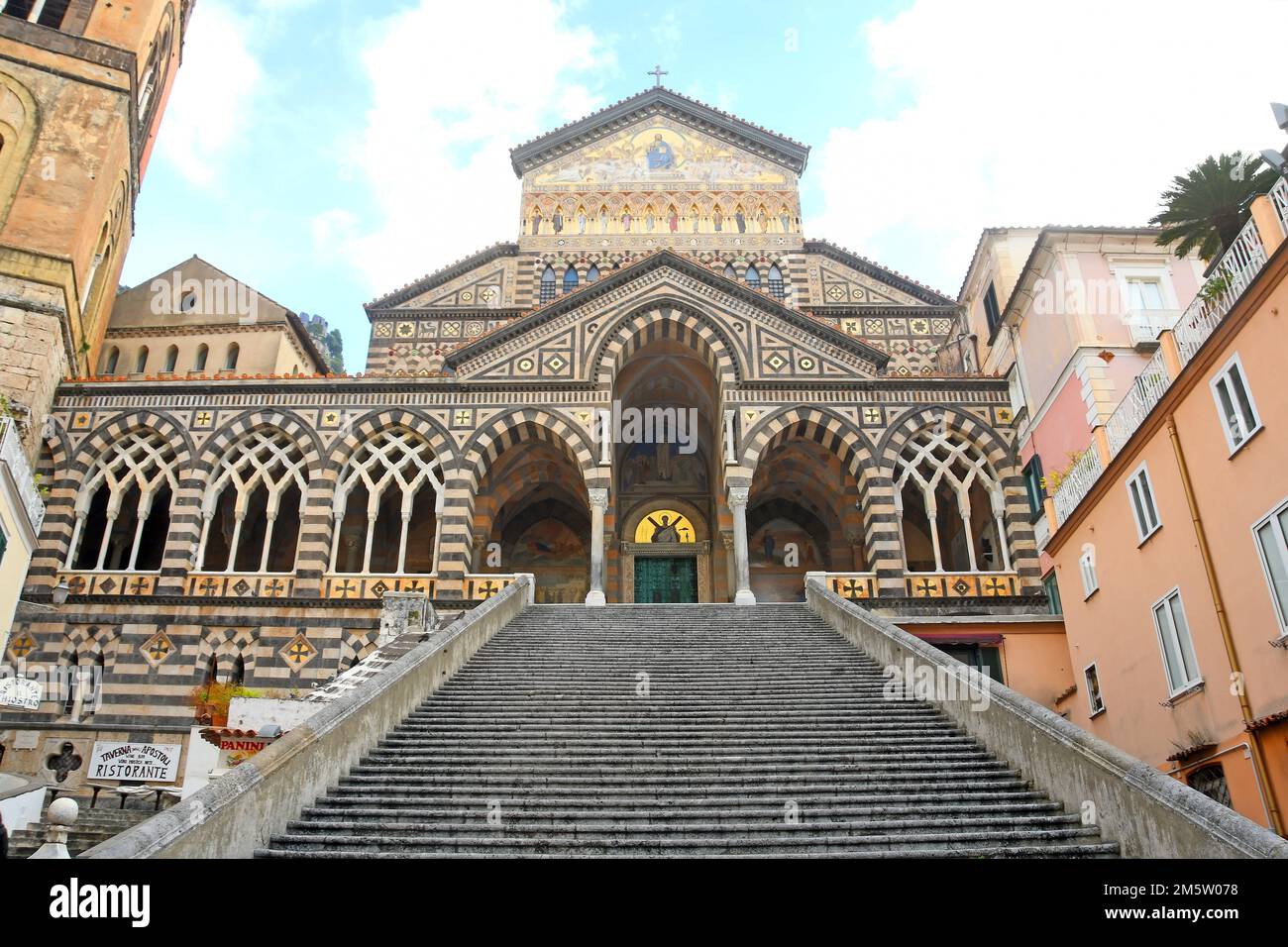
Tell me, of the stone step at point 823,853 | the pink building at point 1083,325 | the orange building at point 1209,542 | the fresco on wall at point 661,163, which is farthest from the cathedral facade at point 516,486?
the stone step at point 823,853

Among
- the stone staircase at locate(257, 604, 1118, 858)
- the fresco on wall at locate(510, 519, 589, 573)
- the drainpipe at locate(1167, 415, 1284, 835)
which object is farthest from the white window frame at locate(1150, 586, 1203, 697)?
the fresco on wall at locate(510, 519, 589, 573)

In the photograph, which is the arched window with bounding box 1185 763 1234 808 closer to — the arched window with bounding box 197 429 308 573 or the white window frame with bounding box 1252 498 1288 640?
the white window frame with bounding box 1252 498 1288 640

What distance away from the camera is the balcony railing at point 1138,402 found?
1441 centimetres

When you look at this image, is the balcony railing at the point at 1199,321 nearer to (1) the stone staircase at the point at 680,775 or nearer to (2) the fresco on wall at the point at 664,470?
(1) the stone staircase at the point at 680,775

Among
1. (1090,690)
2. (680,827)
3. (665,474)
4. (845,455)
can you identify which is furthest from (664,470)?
(680,827)

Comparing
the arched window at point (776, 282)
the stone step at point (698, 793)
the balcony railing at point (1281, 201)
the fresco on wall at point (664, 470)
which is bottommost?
the stone step at point (698, 793)

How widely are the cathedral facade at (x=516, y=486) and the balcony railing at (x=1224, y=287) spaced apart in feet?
34.7

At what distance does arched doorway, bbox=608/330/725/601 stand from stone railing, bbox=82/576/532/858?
1485 centimetres

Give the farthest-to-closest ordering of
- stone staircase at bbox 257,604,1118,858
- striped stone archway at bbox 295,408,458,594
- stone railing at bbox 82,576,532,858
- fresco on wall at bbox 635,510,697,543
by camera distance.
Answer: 1. fresco on wall at bbox 635,510,697,543
2. striped stone archway at bbox 295,408,458,594
3. stone staircase at bbox 257,604,1118,858
4. stone railing at bbox 82,576,532,858

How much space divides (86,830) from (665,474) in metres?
19.6

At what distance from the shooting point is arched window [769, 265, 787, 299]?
111 feet

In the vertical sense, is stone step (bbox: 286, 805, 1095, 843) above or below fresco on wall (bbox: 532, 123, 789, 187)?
below
